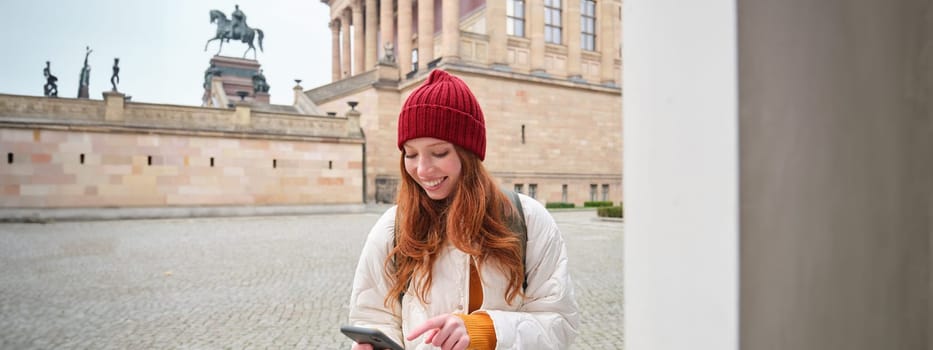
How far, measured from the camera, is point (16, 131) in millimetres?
16781

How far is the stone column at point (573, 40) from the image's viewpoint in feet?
87.2

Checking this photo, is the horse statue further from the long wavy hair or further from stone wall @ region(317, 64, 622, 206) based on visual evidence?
the long wavy hair

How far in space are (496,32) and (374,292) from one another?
2372cm

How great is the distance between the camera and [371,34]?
1284 inches

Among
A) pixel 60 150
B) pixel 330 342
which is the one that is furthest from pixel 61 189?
pixel 330 342

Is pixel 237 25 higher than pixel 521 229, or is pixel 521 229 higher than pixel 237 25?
pixel 237 25

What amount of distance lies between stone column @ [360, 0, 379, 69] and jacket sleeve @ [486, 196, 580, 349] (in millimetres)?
32119

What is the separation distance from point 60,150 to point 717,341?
70.5ft

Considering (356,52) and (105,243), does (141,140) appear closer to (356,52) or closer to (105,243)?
(105,243)

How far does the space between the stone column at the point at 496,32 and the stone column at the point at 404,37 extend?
426cm

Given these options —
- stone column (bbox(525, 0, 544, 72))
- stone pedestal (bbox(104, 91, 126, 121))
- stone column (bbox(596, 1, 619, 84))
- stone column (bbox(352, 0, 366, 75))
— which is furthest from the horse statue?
stone column (bbox(596, 1, 619, 84))

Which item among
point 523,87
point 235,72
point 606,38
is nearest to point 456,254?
point 523,87

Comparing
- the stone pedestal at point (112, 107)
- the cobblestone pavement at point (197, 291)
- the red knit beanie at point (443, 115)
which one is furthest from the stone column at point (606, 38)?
the red knit beanie at point (443, 115)

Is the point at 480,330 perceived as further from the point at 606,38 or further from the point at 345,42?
the point at 345,42
